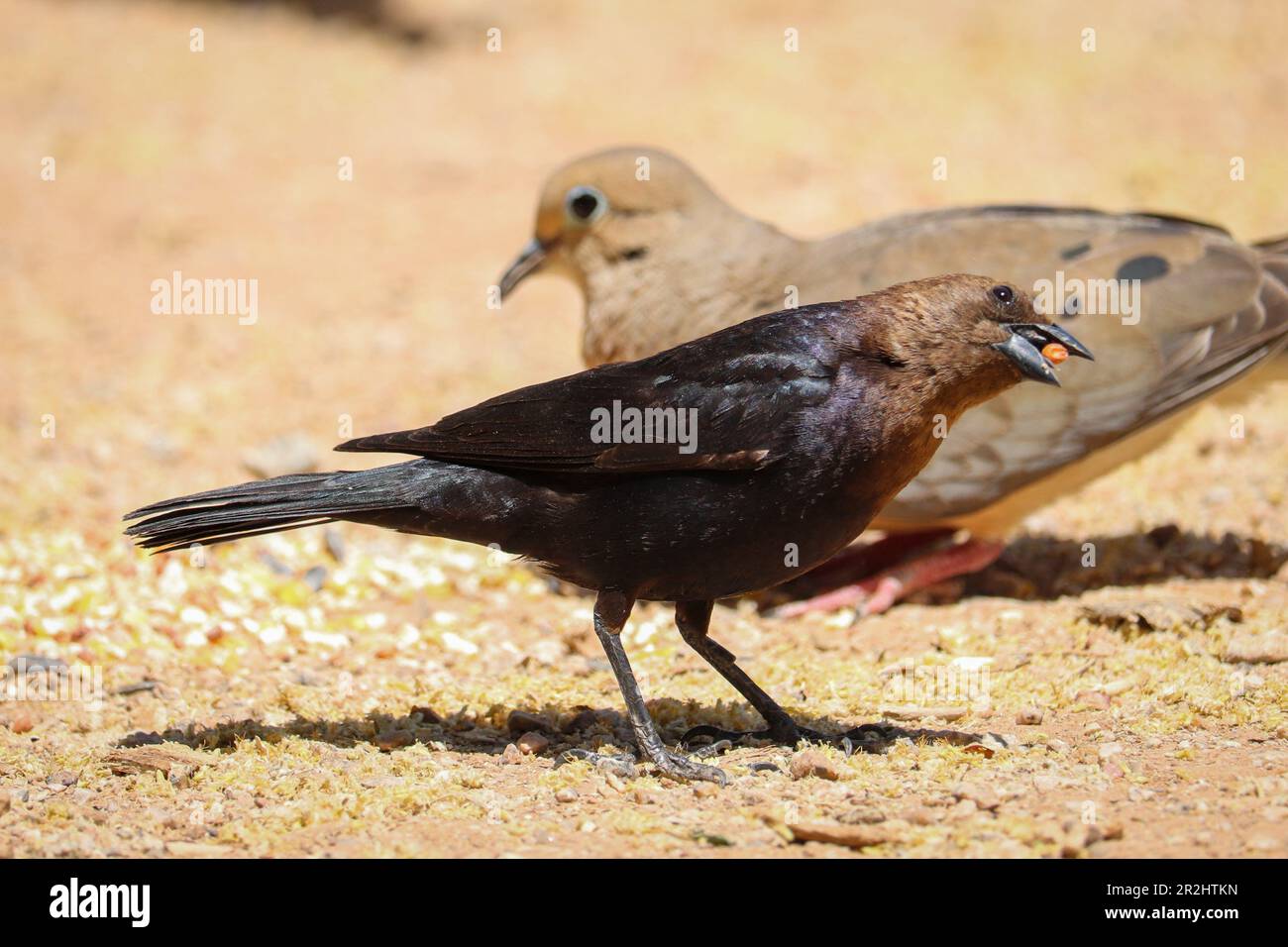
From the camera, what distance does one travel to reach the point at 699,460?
13.4 ft

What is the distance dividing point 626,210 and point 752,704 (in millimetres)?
2884

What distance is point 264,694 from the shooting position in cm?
500

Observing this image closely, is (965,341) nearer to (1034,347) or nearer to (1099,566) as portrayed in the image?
(1034,347)

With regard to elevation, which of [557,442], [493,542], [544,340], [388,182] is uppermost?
[388,182]

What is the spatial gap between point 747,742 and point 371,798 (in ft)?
3.73

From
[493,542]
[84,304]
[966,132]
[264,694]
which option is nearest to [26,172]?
[84,304]

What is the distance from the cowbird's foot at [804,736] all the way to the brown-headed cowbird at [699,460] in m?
0.04

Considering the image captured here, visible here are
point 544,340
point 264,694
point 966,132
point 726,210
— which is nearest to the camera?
point 264,694

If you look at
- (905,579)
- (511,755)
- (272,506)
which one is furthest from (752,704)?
(905,579)

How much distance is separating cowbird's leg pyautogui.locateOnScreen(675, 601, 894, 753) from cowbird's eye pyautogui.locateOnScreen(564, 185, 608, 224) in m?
2.77

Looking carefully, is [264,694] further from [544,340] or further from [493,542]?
[544,340]

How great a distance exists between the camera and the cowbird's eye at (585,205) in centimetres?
675

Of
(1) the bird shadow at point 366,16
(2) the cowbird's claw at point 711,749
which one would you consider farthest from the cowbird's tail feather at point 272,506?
(1) the bird shadow at point 366,16

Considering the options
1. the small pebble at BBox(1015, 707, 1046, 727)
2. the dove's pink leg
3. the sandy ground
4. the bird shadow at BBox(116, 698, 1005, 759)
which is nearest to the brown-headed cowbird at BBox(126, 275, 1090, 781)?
the bird shadow at BBox(116, 698, 1005, 759)
